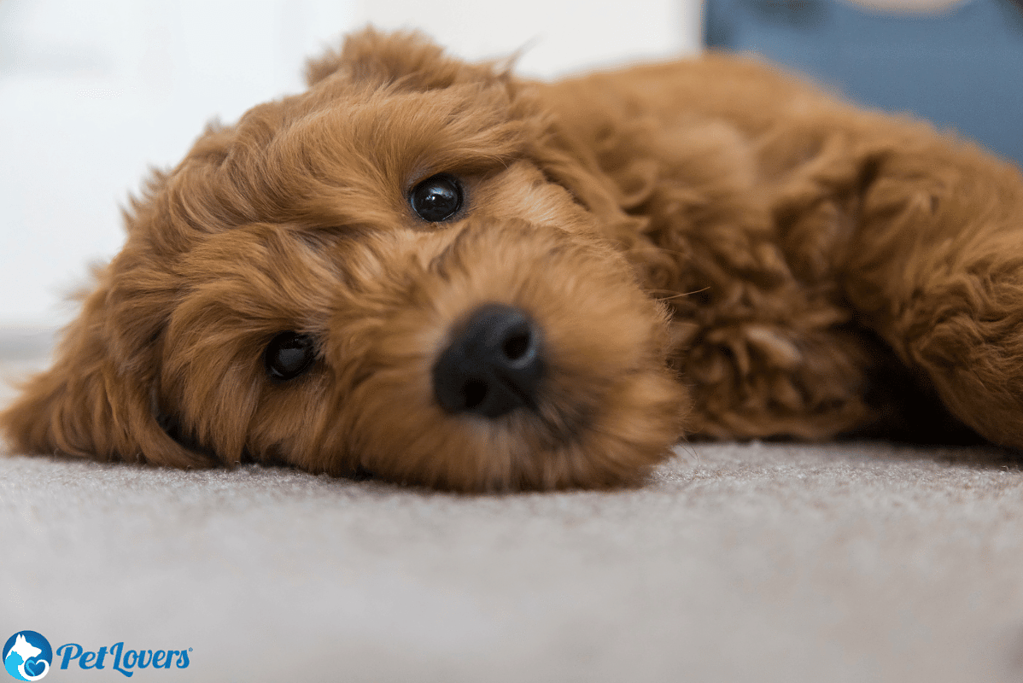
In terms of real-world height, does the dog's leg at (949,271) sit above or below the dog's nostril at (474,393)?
above

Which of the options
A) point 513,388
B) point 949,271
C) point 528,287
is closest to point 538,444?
point 513,388

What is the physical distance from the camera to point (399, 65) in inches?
63.9

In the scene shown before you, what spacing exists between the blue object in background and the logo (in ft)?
10.9

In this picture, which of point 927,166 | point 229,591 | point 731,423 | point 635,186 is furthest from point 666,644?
point 927,166

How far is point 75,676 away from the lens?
71cm

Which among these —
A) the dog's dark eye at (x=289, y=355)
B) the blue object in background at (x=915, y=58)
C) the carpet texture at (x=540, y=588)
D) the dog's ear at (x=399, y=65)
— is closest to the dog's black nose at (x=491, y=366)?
the carpet texture at (x=540, y=588)

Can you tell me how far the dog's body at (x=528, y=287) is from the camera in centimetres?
107

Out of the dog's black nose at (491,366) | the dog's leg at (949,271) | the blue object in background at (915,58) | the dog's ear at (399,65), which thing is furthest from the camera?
the blue object in background at (915,58)

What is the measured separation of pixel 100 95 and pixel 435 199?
12.1 ft

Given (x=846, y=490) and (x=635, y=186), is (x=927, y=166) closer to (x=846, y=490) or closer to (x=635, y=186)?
(x=635, y=186)

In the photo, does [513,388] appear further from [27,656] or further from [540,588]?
[27,656]

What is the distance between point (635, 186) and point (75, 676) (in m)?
→ 1.29

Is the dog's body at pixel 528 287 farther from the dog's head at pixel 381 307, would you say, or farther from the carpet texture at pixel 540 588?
the carpet texture at pixel 540 588

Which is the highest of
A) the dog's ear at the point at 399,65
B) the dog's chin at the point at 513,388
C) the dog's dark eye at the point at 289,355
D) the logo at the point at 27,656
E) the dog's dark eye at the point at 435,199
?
the dog's ear at the point at 399,65
